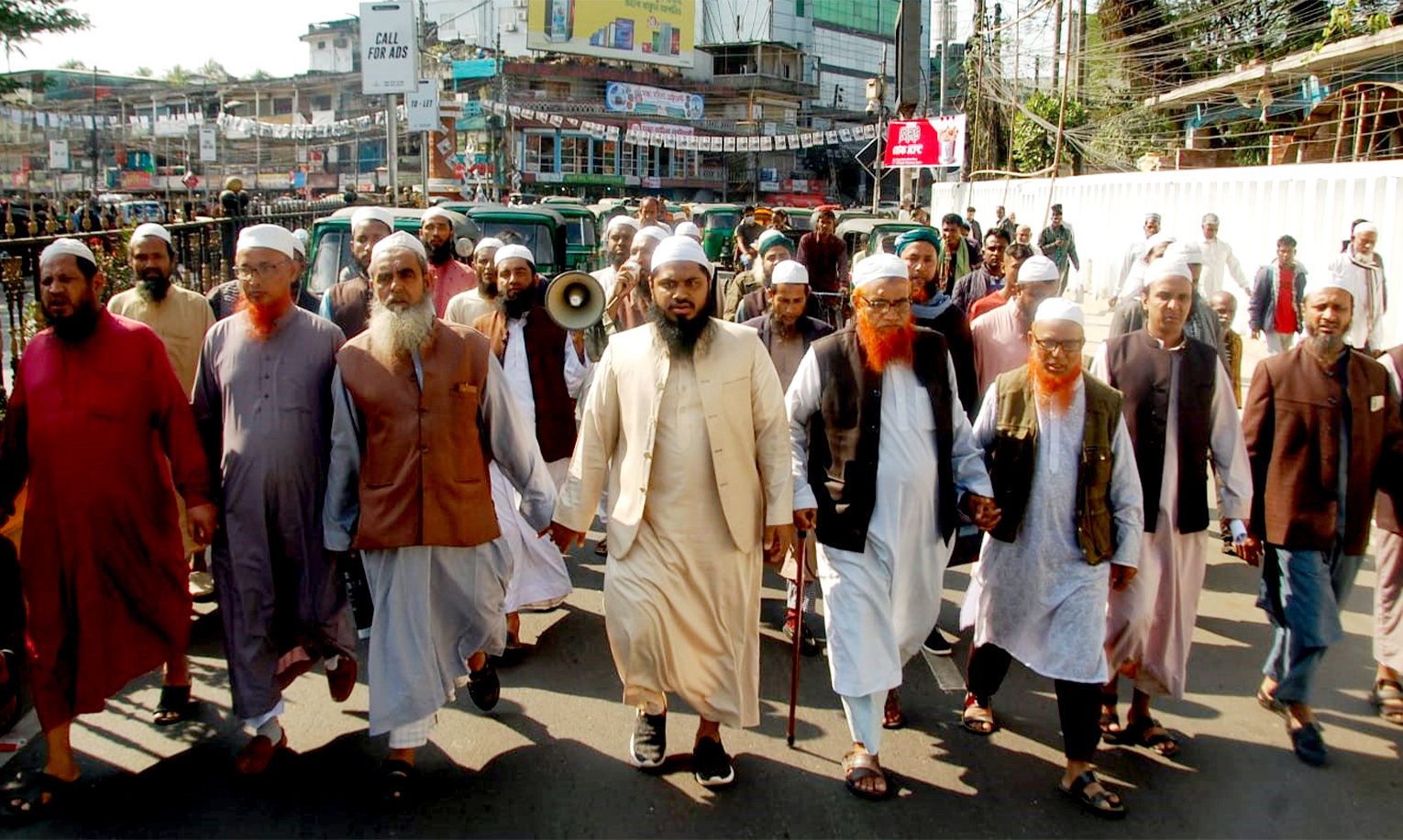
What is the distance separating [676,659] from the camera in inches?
158

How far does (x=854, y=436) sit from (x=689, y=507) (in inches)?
26.5

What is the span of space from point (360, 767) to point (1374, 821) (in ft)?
11.4

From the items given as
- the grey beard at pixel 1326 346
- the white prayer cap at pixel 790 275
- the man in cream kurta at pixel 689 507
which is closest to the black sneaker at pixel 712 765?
the man in cream kurta at pixel 689 507

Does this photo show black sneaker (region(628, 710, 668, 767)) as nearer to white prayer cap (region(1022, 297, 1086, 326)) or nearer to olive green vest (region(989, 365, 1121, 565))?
olive green vest (region(989, 365, 1121, 565))

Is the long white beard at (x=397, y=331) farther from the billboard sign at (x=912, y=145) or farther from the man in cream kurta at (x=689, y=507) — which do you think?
the billboard sign at (x=912, y=145)

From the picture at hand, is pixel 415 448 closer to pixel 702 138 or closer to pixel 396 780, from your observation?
pixel 396 780

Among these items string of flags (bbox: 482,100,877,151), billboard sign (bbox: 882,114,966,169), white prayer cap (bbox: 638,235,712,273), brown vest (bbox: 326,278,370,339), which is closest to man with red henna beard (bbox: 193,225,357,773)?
white prayer cap (bbox: 638,235,712,273)

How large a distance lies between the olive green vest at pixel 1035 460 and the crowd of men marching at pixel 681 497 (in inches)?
0.5

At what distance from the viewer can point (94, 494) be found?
12.8ft

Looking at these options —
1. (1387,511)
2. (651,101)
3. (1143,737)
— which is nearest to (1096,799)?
(1143,737)

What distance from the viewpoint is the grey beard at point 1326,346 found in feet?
14.5

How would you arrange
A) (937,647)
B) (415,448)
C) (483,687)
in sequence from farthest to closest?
(937,647) < (483,687) < (415,448)

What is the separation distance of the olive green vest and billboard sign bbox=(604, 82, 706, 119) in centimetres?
6141

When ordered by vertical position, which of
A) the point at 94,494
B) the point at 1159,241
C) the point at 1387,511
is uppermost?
the point at 1159,241
